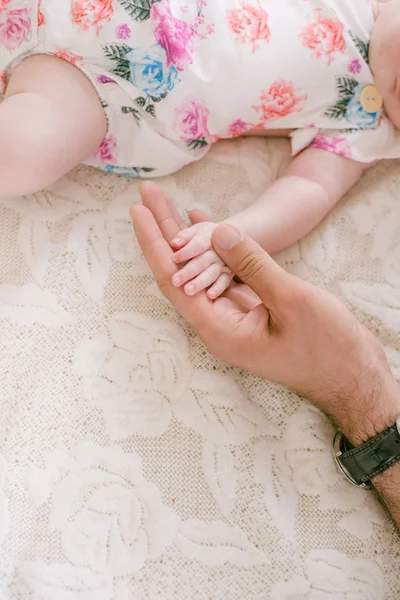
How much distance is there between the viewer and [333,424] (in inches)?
34.9

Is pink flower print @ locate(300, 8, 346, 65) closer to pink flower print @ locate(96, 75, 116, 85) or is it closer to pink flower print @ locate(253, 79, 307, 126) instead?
pink flower print @ locate(253, 79, 307, 126)

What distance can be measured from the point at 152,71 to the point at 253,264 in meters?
0.32

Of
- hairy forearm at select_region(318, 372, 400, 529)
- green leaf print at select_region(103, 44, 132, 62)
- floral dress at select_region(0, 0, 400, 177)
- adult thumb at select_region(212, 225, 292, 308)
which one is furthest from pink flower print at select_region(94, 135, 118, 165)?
hairy forearm at select_region(318, 372, 400, 529)

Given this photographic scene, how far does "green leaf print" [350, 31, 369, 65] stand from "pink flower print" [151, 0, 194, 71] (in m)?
0.26

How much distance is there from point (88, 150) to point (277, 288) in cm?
35

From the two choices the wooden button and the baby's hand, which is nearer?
the baby's hand

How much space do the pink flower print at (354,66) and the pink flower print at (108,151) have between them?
383 millimetres

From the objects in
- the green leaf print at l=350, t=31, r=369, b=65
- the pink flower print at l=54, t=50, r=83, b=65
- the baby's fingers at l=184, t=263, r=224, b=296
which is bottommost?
the baby's fingers at l=184, t=263, r=224, b=296

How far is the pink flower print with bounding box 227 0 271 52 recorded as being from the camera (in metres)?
0.90

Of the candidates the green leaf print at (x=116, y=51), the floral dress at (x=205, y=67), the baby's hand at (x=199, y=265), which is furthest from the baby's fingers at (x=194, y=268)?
the green leaf print at (x=116, y=51)

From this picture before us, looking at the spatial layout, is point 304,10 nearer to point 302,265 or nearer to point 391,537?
point 302,265

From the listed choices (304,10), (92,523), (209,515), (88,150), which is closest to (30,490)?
(92,523)

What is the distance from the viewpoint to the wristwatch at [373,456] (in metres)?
0.81

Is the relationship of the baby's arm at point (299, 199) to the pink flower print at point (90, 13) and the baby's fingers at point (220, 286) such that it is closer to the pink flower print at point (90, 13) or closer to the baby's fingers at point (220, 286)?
the baby's fingers at point (220, 286)
